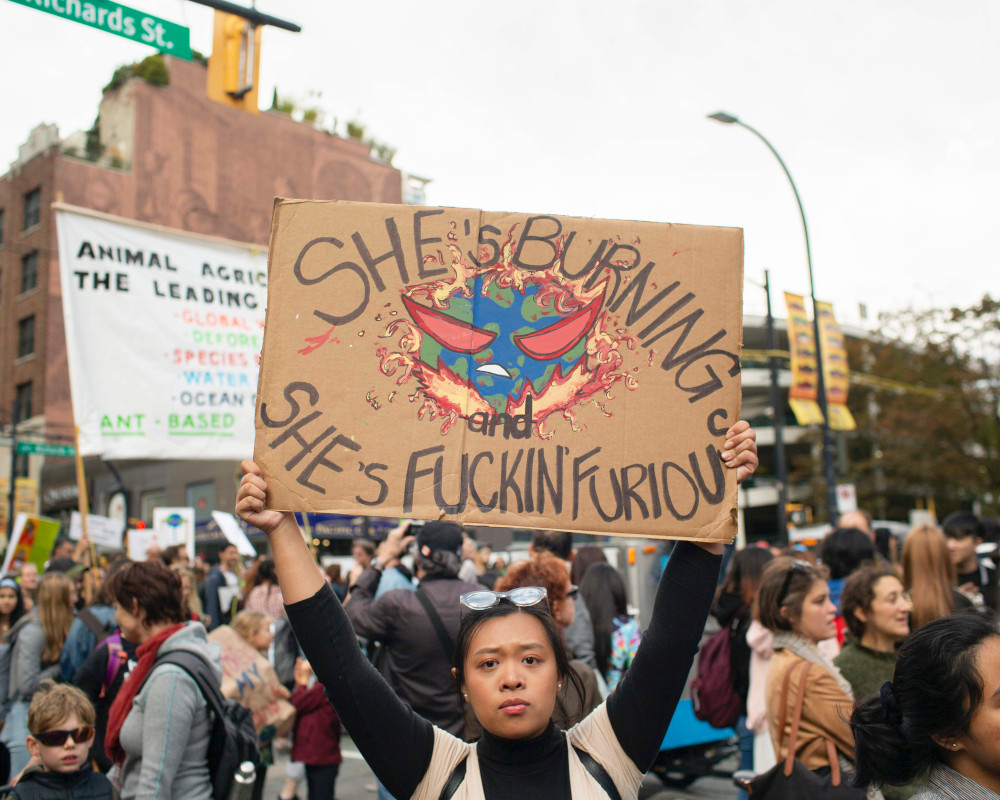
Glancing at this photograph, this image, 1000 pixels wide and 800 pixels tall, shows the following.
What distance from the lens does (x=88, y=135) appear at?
4003 cm

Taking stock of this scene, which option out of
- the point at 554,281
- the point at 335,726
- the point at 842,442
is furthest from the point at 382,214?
the point at 842,442

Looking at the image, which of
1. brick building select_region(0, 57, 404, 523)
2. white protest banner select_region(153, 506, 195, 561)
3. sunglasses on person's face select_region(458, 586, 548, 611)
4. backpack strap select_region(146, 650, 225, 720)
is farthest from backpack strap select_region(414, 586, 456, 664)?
brick building select_region(0, 57, 404, 523)

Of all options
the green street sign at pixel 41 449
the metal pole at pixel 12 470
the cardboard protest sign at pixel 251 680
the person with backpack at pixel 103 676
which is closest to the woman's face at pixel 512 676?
the person with backpack at pixel 103 676

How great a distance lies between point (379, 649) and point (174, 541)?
7.47 meters

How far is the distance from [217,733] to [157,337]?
5.72m

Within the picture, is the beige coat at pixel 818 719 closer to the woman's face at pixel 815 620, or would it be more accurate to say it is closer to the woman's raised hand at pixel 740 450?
the woman's face at pixel 815 620

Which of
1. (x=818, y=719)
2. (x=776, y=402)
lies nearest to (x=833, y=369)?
(x=776, y=402)

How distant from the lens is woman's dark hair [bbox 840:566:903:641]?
3.89 metres

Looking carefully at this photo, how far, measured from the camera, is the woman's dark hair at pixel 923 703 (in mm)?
2141

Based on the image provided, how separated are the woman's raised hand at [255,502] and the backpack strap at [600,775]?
89cm

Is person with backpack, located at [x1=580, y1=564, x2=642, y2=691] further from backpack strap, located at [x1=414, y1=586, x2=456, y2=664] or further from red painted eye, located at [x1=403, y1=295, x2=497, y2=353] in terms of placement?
red painted eye, located at [x1=403, y1=295, x2=497, y2=353]

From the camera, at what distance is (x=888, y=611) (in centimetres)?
383

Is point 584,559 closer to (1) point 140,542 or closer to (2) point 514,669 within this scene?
(2) point 514,669

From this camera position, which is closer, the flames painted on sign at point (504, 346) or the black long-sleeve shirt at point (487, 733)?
the black long-sleeve shirt at point (487, 733)
